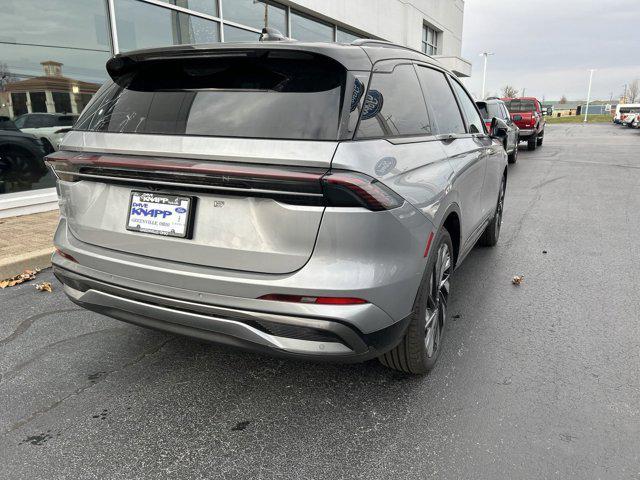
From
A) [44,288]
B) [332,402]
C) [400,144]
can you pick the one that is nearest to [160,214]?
[400,144]

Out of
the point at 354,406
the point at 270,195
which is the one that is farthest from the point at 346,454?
the point at 270,195

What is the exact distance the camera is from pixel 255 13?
11.5m

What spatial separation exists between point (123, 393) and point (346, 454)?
1322 millimetres

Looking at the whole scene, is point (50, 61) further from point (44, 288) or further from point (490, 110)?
point (490, 110)

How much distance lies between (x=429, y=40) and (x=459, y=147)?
25769mm

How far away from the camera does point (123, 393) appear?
2723 millimetres

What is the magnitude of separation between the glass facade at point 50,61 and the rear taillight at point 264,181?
19.3 ft

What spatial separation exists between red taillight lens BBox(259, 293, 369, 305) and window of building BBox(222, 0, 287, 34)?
9996 mm

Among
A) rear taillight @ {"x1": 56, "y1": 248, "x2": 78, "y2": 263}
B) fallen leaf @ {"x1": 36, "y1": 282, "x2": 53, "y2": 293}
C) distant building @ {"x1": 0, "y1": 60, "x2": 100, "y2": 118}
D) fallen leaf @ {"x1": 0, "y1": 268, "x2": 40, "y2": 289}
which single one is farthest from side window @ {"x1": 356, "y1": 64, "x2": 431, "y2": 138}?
distant building @ {"x1": 0, "y1": 60, "x2": 100, "y2": 118}

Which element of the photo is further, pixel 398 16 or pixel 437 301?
pixel 398 16

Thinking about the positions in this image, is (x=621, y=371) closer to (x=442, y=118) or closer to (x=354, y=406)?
(x=354, y=406)

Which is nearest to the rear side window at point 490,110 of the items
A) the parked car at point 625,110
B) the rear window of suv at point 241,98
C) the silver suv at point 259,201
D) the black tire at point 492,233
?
the black tire at point 492,233

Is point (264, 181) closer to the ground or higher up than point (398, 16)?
closer to the ground

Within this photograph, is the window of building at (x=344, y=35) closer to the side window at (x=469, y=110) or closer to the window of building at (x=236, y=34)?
the window of building at (x=236, y=34)
